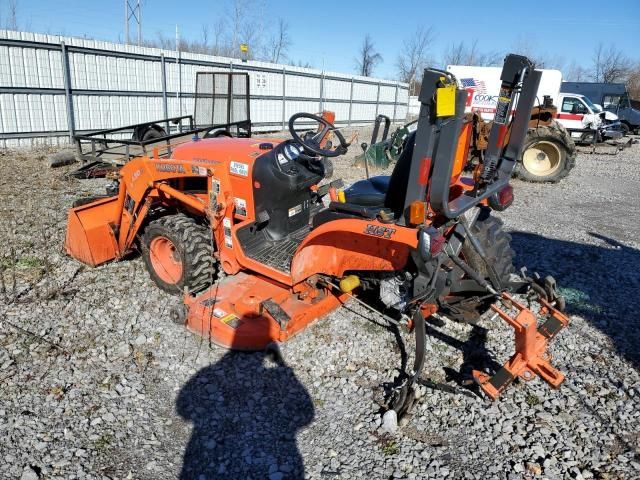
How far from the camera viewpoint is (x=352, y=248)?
330cm

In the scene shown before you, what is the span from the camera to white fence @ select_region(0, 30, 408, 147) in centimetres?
1019

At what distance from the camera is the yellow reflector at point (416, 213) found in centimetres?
272

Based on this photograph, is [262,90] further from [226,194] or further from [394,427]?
[394,427]

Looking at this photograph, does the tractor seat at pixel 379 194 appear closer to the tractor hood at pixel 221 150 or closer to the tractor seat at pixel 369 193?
the tractor seat at pixel 369 193

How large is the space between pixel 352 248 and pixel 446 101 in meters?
1.24

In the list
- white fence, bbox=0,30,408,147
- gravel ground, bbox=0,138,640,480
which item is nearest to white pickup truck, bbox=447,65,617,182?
white fence, bbox=0,30,408,147

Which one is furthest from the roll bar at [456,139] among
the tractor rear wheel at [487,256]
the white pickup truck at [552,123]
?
the white pickup truck at [552,123]

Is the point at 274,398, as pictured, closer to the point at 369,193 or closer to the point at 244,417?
the point at 244,417

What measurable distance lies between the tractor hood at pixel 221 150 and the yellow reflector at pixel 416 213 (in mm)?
1602

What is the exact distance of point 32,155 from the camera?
9.68 metres

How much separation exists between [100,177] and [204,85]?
17.6 feet

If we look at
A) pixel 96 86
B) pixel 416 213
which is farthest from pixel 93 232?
pixel 96 86

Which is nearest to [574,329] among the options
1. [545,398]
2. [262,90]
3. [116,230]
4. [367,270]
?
[545,398]

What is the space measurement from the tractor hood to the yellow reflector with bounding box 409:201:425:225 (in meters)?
1.60
